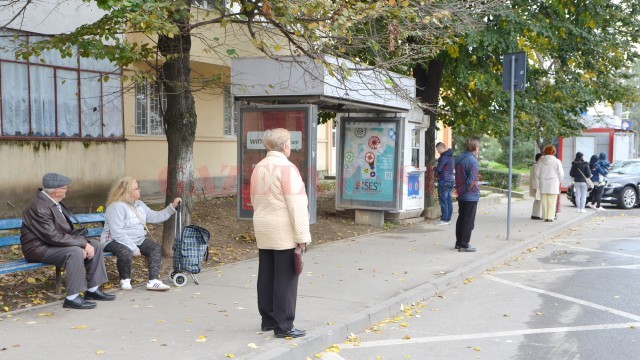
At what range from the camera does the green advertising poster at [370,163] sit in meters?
13.6

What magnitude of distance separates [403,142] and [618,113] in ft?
67.3

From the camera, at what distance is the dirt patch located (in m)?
7.36

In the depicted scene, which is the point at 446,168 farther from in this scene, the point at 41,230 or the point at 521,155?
the point at 521,155

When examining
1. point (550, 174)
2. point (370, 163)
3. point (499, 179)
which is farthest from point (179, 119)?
point (499, 179)

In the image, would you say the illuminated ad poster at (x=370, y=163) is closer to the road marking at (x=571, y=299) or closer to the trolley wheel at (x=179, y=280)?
the road marking at (x=571, y=299)

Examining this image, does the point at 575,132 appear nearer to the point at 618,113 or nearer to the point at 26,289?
the point at 26,289

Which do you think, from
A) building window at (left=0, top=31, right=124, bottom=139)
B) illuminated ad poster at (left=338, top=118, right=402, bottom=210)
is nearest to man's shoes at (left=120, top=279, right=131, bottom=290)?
building window at (left=0, top=31, right=124, bottom=139)

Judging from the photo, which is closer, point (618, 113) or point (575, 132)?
point (575, 132)

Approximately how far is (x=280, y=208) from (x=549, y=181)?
11.2 meters

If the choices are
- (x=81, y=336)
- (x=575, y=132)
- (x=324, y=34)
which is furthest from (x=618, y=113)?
(x=81, y=336)

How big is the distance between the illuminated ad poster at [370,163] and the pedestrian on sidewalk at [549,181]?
402 cm

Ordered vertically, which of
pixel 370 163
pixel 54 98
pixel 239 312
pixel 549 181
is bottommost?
pixel 239 312

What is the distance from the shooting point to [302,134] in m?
10.9

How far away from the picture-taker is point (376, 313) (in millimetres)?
6887
